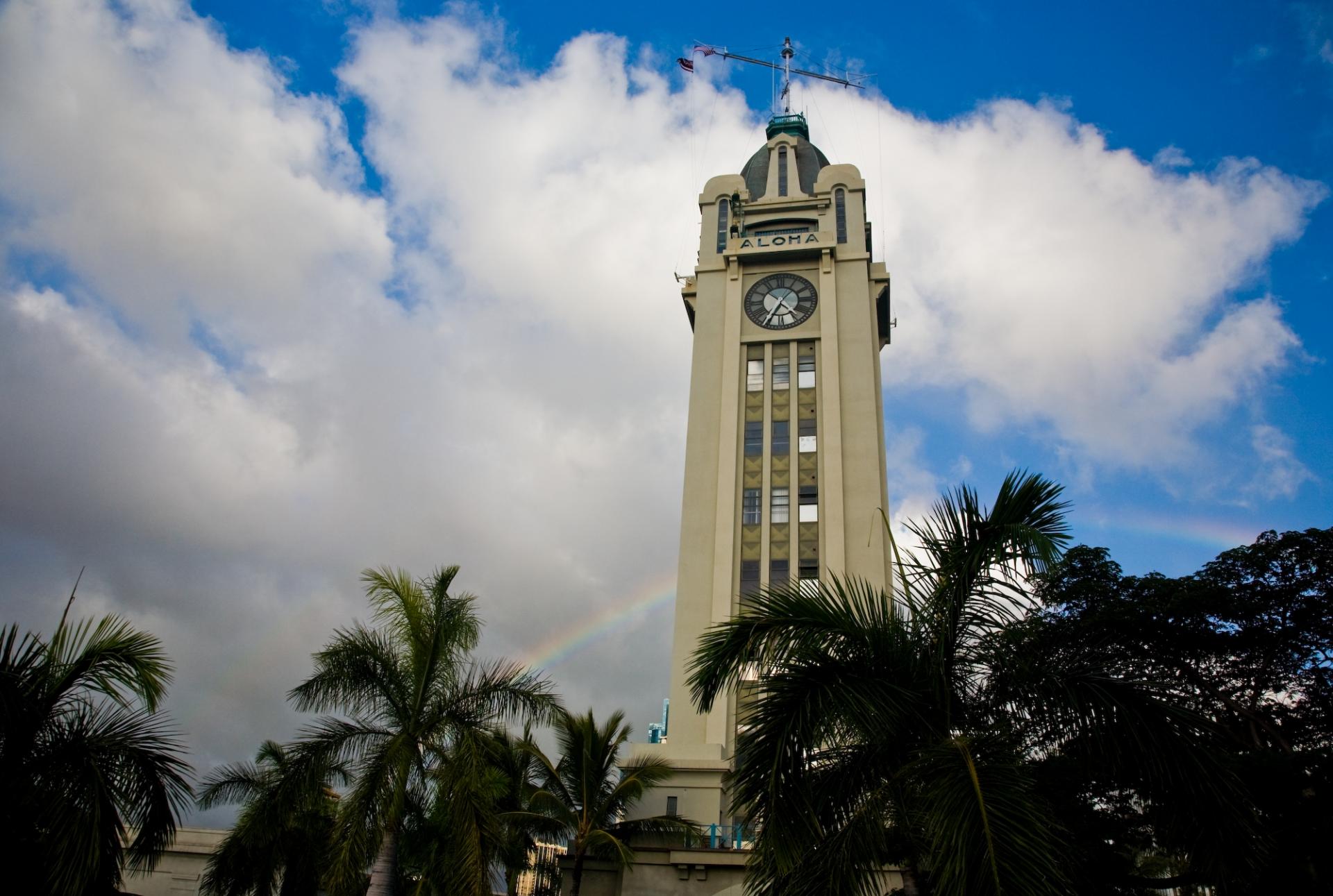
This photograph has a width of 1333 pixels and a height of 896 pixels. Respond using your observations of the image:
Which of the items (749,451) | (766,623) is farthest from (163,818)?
(749,451)

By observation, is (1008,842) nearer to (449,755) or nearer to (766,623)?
(766,623)

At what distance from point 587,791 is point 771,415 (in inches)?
933

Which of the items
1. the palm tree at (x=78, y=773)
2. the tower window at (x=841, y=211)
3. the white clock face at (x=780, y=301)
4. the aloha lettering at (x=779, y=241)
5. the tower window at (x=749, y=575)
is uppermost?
the tower window at (x=841, y=211)

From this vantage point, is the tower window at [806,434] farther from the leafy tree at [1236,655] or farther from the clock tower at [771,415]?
the leafy tree at [1236,655]

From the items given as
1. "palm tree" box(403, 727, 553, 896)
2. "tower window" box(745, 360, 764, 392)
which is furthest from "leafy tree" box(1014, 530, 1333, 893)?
"tower window" box(745, 360, 764, 392)

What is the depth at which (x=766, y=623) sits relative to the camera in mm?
10219

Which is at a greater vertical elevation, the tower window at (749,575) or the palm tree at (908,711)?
the tower window at (749,575)

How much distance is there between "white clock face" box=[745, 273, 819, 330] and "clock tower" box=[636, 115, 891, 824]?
0.07m

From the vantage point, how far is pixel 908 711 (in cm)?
981

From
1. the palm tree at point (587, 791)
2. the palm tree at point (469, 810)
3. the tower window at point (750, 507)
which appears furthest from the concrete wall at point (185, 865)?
the tower window at point (750, 507)

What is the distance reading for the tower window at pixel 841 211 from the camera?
49.4 metres

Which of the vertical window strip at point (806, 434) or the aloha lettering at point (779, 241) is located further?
the aloha lettering at point (779, 241)

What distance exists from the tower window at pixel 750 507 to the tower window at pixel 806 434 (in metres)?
3.09

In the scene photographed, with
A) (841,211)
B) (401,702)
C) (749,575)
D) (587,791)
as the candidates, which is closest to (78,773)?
(401,702)
